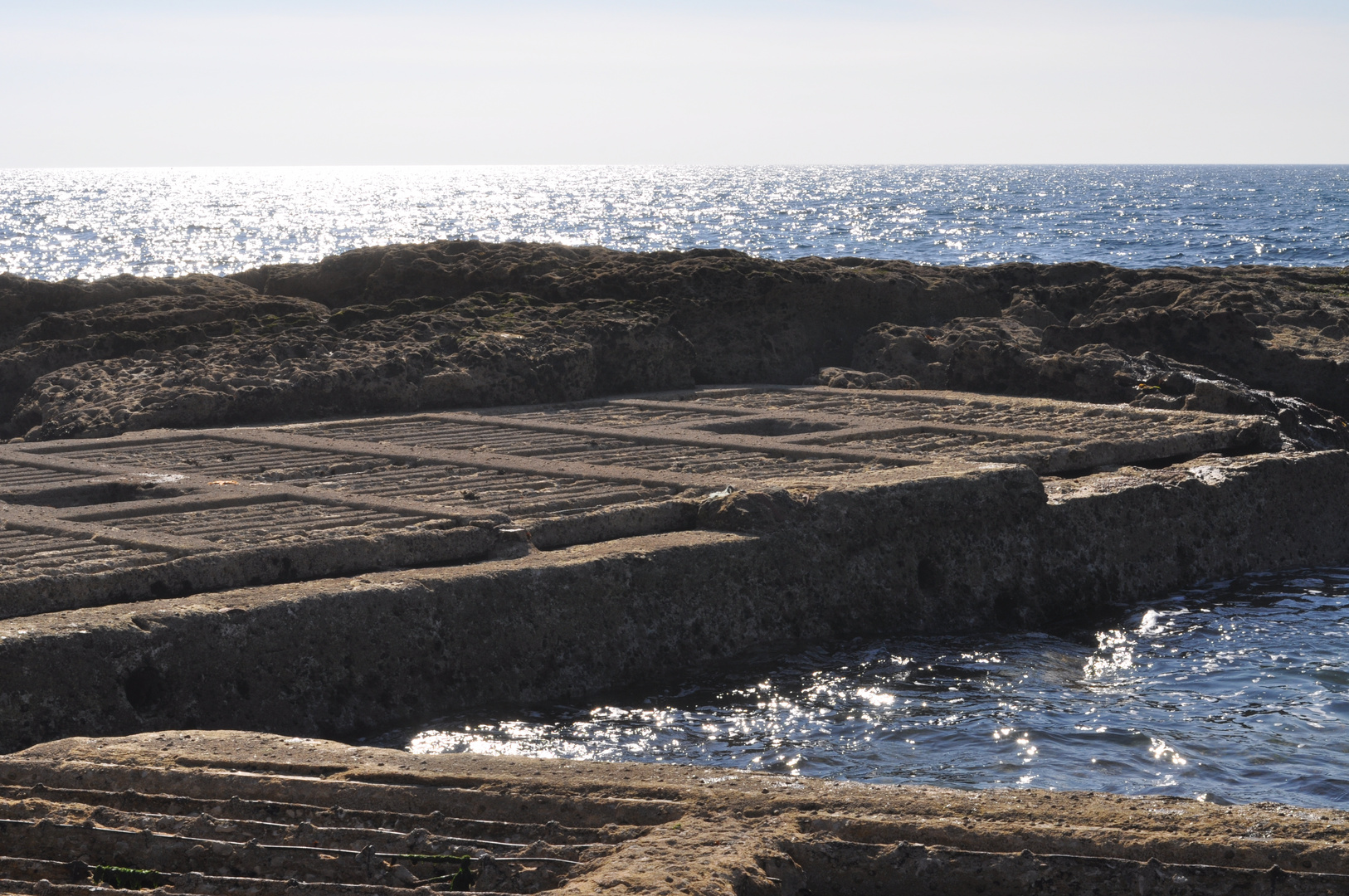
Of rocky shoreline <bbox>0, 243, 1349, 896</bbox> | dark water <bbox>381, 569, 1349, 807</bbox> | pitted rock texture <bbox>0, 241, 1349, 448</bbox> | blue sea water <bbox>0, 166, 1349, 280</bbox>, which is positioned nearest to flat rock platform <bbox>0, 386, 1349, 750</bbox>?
rocky shoreline <bbox>0, 243, 1349, 896</bbox>

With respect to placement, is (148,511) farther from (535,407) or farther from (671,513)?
(535,407)

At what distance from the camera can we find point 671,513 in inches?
249

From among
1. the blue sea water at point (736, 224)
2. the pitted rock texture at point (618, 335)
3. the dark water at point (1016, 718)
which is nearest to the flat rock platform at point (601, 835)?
the dark water at point (1016, 718)

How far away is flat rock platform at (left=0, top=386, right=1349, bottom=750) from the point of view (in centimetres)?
491

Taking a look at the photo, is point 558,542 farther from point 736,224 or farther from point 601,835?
point 736,224

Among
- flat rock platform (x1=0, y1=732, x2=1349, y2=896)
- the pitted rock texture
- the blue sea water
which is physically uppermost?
the blue sea water

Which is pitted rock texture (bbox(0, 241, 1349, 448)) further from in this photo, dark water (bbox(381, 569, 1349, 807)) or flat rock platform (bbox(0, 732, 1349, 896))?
flat rock platform (bbox(0, 732, 1349, 896))

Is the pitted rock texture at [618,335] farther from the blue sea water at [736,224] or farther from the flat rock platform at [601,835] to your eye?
the blue sea water at [736,224]

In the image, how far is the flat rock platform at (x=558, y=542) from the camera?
491 cm

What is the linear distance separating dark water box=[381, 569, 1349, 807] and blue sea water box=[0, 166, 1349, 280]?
23.2 meters

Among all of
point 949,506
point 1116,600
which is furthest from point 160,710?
point 1116,600

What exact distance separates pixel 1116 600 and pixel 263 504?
4225 millimetres

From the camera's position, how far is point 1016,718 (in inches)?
219

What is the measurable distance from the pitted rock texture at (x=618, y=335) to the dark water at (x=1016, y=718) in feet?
10.9
